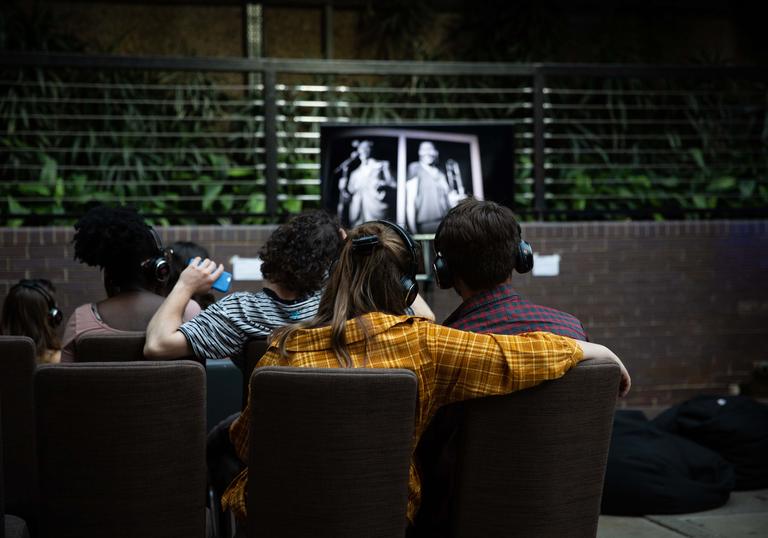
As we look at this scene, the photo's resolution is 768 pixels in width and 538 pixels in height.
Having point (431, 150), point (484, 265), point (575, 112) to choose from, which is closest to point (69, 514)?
point (484, 265)

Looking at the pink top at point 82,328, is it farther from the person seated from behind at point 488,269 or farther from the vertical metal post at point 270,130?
the vertical metal post at point 270,130

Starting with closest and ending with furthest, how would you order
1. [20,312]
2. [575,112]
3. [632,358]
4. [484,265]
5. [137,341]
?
[484,265] → [137,341] → [20,312] → [632,358] → [575,112]

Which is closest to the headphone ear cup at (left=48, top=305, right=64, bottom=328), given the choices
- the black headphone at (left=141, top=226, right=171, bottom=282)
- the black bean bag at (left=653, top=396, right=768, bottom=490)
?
the black headphone at (left=141, top=226, right=171, bottom=282)

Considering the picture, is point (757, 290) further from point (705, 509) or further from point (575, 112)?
point (705, 509)

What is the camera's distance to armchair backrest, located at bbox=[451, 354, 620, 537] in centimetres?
234

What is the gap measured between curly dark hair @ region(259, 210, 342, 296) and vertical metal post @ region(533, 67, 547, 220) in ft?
15.2

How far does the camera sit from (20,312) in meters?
4.39

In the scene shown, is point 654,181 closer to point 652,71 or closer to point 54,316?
point 652,71

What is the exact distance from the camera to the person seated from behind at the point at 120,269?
141 inches

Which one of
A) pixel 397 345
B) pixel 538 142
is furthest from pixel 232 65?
pixel 397 345

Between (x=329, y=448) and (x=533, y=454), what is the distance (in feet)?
1.78

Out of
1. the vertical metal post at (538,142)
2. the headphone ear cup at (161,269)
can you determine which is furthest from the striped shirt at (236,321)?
the vertical metal post at (538,142)

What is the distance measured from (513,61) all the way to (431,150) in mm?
3776

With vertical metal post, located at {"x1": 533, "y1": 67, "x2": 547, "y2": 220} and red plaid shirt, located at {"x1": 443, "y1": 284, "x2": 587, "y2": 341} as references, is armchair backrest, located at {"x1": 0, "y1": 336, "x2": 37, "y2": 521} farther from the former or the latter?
vertical metal post, located at {"x1": 533, "y1": 67, "x2": 547, "y2": 220}
